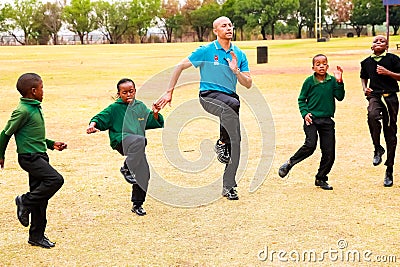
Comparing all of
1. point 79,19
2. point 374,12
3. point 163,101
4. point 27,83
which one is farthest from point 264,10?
point 27,83

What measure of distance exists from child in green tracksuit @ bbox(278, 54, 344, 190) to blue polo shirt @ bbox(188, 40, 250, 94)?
840 mm

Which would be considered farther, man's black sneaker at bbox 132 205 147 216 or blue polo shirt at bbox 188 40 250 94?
blue polo shirt at bbox 188 40 250 94

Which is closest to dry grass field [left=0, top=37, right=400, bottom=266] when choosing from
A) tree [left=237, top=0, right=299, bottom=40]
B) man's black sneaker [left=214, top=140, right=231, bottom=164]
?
man's black sneaker [left=214, top=140, right=231, bottom=164]

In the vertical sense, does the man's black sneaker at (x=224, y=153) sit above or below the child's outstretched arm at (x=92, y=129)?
below

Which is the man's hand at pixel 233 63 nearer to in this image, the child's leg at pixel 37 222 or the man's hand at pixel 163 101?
the man's hand at pixel 163 101

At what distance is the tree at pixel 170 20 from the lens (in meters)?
119

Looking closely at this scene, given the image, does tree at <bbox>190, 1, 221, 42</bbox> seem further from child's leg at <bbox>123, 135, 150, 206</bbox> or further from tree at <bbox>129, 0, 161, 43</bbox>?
child's leg at <bbox>123, 135, 150, 206</bbox>

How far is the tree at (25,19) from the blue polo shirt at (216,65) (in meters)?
108

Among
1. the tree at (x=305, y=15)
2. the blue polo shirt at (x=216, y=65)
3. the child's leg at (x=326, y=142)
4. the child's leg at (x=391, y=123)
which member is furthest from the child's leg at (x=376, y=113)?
the tree at (x=305, y=15)

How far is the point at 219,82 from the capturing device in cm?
702

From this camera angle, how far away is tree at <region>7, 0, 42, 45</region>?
114 meters

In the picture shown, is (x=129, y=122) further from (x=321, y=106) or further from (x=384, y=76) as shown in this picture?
(x=384, y=76)

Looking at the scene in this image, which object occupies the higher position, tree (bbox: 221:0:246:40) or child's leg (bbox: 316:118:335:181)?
tree (bbox: 221:0:246:40)

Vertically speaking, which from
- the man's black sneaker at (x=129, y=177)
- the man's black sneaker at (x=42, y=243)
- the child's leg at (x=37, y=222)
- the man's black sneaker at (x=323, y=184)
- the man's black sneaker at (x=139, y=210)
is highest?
the man's black sneaker at (x=129, y=177)
